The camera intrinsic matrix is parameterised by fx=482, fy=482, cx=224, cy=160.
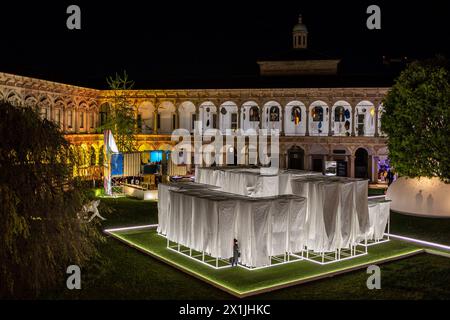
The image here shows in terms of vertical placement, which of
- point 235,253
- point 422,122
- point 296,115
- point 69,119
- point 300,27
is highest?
point 300,27

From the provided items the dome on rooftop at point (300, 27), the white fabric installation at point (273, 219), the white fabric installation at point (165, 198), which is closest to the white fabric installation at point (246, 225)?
the white fabric installation at point (273, 219)

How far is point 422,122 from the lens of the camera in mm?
26109

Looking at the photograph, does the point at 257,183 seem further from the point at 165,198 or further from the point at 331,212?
the point at 331,212

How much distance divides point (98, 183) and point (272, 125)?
54.9 feet

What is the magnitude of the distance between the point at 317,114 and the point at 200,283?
3230cm

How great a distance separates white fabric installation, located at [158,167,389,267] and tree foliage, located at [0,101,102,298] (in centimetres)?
427

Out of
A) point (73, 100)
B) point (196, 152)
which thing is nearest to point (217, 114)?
point (196, 152)

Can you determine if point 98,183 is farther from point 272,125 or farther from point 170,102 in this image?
point 272,125

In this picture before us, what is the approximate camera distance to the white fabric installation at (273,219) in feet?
50.1

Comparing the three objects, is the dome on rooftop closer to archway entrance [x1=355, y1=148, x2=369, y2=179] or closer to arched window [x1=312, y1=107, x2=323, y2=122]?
arched window [x1=312, y1=107, x2=323, y2=122]

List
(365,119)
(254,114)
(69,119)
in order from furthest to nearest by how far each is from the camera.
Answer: (254,114), (365,119), (69,119)

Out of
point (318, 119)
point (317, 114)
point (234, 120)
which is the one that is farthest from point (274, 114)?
point (318, 119)

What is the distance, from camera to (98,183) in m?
38.2

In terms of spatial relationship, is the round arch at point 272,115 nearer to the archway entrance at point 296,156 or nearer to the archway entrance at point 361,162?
the archway entrance at point 296,156
